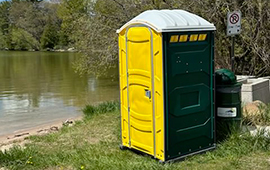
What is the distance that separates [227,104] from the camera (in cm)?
566

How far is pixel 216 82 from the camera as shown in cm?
575

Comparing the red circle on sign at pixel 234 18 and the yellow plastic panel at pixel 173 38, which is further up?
the red circle on sign at pixel 234 18

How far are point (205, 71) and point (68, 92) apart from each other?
14552 millimetres

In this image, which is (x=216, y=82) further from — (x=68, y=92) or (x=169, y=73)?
(x=68, y=92)

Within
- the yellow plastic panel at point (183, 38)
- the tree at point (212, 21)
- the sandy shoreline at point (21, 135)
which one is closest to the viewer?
the yellow plastic panel at point (183, 38)

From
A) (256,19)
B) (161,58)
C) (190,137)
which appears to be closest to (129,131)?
(190,137)

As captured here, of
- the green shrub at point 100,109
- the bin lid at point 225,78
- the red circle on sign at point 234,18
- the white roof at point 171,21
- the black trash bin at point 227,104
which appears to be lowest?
the green shrub at point 100,109

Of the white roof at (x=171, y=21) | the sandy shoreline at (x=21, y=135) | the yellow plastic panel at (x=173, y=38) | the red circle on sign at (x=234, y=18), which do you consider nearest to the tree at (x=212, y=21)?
the red circle on sign at (x=234, y=18)

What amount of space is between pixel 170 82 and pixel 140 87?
534 millimetres

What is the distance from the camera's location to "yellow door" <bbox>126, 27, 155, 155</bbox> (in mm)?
4980

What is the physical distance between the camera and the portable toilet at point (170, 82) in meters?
4.80

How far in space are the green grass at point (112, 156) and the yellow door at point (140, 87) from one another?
1.01 feet

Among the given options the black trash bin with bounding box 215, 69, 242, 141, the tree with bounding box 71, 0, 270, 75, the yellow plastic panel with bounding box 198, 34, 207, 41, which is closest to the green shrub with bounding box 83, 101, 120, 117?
the black trash bin with bounding box 215, 69, 242, 141

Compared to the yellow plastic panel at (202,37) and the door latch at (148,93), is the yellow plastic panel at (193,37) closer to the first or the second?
the yellow plastic panel at (202,37)
